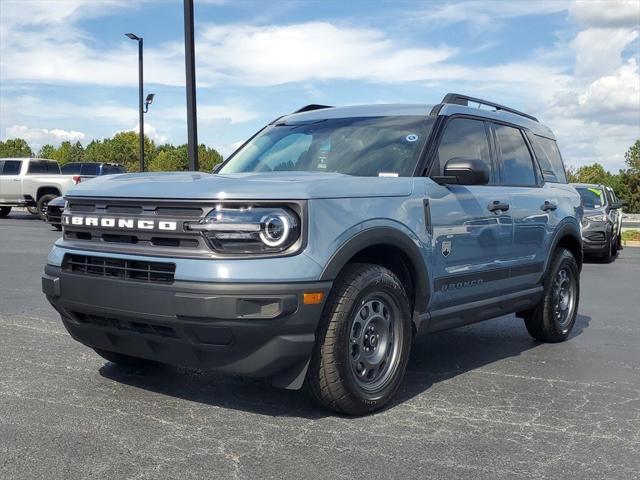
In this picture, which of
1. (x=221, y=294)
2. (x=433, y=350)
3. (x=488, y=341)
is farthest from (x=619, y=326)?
(x=221, y=294)

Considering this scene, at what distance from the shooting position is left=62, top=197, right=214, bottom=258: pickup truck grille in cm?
396

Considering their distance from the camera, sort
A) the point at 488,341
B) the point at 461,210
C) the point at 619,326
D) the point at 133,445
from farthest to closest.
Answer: the point at 619,326 < the point at 488,341 < the point at 461,210 < the point at 133,445

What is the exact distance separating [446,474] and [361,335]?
1080 mm

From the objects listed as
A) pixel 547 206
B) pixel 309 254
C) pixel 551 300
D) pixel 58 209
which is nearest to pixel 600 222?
pixel 551 300

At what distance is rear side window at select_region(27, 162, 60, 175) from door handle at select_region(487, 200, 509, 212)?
2152 cm

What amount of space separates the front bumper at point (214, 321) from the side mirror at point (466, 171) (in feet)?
4.60

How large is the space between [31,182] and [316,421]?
22.1 m

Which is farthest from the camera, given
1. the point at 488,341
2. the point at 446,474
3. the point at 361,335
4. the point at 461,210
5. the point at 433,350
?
the point at 488,341

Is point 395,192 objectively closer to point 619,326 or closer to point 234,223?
point 234,223

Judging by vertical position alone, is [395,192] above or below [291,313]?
above

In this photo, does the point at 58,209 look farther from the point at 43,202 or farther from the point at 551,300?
the point at 551,300

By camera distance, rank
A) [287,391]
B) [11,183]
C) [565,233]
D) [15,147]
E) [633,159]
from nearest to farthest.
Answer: [287,391] → [565,233] → [11,183] → [633,159] → [15,147]

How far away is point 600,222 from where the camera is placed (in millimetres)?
15750

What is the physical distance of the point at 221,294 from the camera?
12.5 feet
